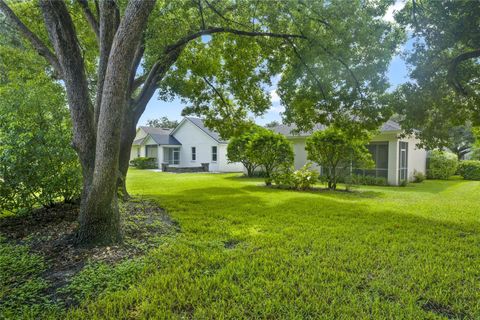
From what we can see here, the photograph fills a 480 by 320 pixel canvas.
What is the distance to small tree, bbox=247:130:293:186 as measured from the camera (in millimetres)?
15195

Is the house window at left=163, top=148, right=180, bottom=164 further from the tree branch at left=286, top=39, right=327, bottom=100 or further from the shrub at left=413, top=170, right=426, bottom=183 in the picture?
the tree branch at left=286, top=39, right=327, bottom=100

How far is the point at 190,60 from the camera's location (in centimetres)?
1095

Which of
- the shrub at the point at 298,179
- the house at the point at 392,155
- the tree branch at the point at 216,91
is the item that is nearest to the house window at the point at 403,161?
the house at the point at 392,155

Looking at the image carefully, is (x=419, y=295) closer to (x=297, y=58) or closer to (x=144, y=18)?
(x=144, y=18)

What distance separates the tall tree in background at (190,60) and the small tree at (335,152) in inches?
130

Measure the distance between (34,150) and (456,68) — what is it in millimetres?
10694

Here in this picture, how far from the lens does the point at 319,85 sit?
888cm

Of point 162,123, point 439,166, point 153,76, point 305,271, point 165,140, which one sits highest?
point 162,123

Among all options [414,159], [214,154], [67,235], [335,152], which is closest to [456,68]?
[335,152]

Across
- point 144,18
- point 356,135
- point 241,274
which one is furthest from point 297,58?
point 241,274

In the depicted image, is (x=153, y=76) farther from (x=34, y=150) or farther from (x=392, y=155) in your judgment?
(x=392, y=155)

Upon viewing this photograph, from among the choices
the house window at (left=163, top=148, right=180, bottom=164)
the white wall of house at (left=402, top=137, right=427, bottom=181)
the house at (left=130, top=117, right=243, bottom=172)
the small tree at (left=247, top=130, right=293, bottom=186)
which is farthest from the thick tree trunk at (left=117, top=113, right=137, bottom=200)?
the house window at (left=163, top=148, right=180, bottom=164)

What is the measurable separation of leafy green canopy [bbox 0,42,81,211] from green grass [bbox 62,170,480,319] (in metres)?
2.80

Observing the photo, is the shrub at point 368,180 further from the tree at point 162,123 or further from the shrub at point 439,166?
the tree at point 162,123
